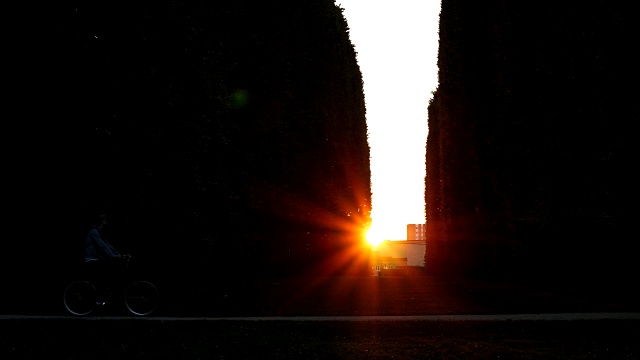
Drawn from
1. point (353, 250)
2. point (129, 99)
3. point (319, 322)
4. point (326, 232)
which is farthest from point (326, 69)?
point (319, 322)

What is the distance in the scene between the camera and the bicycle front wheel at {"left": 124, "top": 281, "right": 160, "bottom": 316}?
45.9 ft

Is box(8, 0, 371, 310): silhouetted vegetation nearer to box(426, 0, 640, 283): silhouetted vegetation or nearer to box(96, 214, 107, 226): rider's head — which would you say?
box(96, 214, 107, 226): rider's head

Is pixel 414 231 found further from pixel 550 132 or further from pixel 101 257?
pixel 101 257

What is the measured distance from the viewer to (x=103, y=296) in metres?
14.0

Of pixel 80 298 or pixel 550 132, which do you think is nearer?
pixel 80 298

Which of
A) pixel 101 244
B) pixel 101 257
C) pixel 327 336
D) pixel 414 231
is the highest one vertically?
pixel 414 231

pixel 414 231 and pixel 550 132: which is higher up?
pixel 414 231

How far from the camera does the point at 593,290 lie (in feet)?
62.5

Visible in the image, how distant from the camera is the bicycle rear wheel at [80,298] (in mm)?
13758

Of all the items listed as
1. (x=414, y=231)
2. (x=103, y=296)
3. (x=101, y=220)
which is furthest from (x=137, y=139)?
(x=414, y=231)

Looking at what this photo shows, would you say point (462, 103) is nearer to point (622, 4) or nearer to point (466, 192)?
point (466, 192)

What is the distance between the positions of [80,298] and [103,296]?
39 centimetres

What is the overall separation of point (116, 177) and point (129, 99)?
1.72 metres

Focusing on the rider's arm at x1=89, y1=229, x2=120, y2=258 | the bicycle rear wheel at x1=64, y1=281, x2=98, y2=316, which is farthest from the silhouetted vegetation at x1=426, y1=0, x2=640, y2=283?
the bicycle rear wheel at x1=64, y1=281, x2=98, y2=316
